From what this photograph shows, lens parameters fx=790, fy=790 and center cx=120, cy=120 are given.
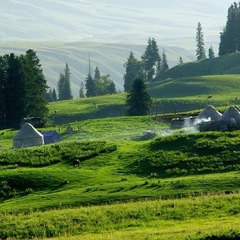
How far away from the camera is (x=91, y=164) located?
6544cm

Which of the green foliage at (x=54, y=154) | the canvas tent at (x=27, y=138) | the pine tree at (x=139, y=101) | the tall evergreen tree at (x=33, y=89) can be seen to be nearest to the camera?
the green foliage at (x=54, y=154)

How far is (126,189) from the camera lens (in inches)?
2114

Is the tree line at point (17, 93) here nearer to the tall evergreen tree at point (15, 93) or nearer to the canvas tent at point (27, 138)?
the tall evergreen tree at point (15, 93)

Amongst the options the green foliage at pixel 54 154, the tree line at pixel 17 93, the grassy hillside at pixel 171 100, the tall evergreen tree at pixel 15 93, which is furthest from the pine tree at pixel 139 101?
the green foliage at pixel 54 154

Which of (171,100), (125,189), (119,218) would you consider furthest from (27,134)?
(171,100)

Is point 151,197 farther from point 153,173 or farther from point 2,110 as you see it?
point 2,110

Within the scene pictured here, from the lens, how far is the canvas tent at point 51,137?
302 feet

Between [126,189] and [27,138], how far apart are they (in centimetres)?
3852

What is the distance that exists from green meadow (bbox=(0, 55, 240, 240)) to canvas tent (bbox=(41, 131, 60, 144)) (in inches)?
38.0

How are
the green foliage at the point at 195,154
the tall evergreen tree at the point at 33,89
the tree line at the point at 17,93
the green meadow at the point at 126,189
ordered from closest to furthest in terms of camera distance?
the green meadow at the point at 126,189, the green foliage at the point at 195,154, the tree line at the point at 17,93, the tall evergreen tree at the point at 33,89

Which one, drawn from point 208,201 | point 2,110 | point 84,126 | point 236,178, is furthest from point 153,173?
point 2,110

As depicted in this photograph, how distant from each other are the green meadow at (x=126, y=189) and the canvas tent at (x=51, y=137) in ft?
3.17

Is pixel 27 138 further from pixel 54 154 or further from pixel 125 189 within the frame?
pixel 125 189

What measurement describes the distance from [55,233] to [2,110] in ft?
266
